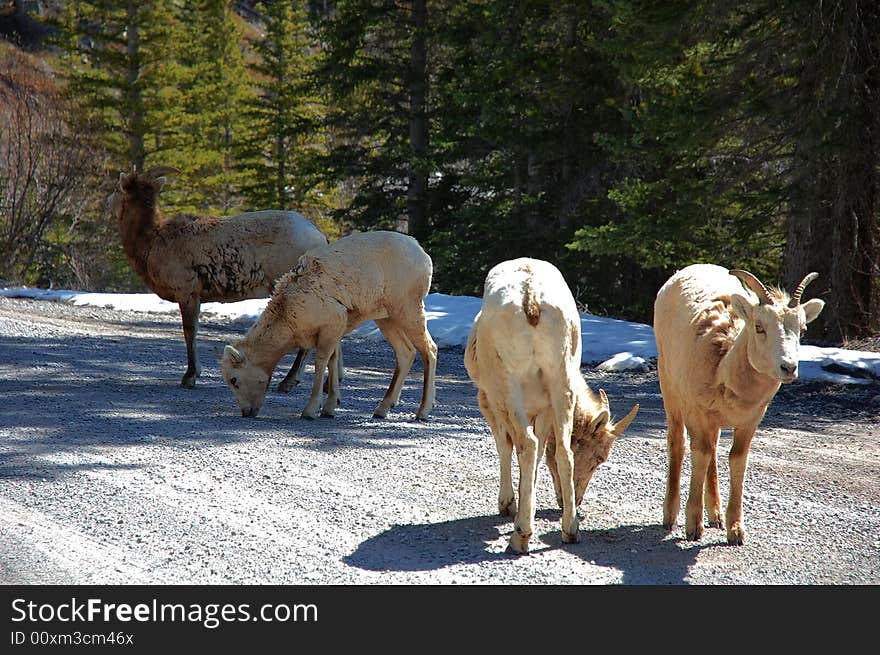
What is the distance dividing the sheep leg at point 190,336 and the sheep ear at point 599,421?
6385 millimetres

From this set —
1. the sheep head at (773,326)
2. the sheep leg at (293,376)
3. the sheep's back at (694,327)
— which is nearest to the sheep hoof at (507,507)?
the sheep's back at (694,327)

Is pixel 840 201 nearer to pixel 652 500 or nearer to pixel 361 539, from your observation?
pixel 652 500

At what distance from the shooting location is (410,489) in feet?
25.7

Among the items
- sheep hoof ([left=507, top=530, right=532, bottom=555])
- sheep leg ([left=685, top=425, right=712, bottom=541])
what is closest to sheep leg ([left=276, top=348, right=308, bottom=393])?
sheep hoof ([left=507, top=530, right=532, bottom=555])

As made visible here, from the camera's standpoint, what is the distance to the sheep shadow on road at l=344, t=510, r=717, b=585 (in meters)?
6.00

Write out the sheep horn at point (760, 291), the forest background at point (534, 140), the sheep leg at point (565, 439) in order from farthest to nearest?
the forest background at point (534, 140), the sheep leg at point (565, 439), the sheep horn at point (760, 291)

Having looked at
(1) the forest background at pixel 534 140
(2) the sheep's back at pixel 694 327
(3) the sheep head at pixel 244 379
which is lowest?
(3) the sheep head at pixel 244 379

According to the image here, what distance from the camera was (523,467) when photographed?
6.17 metres

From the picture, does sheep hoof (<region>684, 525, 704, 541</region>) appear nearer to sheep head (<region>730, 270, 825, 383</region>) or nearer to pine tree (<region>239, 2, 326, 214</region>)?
sheep head (<region>730, 270, 825, 383</region>)

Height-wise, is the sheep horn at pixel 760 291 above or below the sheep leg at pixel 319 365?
above

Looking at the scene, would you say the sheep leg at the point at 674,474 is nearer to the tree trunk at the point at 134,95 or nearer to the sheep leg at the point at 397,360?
the sheep leg at the point at 397,360

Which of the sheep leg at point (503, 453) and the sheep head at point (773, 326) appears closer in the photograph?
the sheep head at point (773, 326)

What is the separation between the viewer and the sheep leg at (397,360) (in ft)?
35.3
